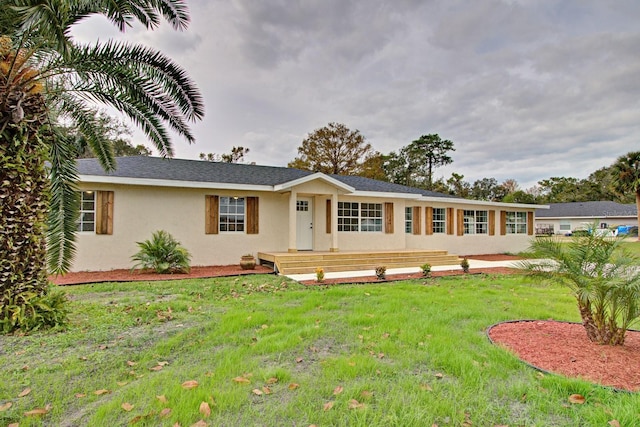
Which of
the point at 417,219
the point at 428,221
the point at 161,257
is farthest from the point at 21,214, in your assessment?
the point at 428,221

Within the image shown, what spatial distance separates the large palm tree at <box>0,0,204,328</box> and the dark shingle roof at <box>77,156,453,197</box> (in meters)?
3.50

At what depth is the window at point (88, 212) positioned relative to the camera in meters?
9.68

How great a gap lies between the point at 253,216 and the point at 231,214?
0.80 meters

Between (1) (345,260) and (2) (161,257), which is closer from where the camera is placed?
(2) (161,257)

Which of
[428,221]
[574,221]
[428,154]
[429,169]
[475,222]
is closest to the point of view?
[428,221]

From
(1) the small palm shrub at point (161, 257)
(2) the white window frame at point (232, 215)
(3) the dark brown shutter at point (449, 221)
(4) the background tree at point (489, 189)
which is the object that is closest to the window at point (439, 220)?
(3) the dark brown shutter at point (449, 221)

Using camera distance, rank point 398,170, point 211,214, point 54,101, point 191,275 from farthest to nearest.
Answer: point 398,170
point 211,214
point 191,275
point 54,101

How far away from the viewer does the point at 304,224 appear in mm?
12469

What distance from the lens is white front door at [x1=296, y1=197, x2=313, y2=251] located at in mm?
12367

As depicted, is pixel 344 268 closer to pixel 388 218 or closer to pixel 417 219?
pixel 388 218

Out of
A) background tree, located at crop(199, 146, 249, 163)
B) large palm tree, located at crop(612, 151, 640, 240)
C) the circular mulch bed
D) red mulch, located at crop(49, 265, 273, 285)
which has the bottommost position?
the circular mulch bed

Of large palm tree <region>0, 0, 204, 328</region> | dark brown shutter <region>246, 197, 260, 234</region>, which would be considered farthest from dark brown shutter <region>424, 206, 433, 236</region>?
large palm tree <region>0, 0, 204, 328</region>

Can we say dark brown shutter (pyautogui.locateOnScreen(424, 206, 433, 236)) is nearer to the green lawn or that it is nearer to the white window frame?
the white window frame

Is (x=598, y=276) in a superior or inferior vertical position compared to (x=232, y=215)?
inferior
